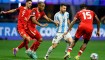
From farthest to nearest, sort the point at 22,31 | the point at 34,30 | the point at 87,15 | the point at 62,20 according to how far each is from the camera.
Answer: the point at 22,31 → the point at 62,20 → the point at 87,15 → the point at 34,30

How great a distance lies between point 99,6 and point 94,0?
0.80 meters

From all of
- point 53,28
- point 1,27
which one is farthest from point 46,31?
point 1,27

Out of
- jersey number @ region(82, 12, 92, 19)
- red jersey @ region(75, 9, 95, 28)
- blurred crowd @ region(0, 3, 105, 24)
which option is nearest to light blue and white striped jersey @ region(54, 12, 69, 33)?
red jersey @ region(75, 9, 95, 28)

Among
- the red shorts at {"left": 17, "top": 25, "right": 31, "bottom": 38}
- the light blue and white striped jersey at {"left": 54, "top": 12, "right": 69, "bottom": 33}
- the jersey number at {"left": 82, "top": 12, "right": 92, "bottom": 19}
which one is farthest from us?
the light blue and white striped jersey at {"left": 54, "top": 12, "right": 69, "bottom": 33}

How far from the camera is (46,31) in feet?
87.0

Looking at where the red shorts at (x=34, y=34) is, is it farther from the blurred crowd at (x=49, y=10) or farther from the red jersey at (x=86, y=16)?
the blurred crowd at (x=49, y=10)

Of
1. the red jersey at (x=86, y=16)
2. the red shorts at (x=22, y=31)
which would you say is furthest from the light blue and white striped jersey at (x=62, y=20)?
the red shorts at (x=22, y=31)

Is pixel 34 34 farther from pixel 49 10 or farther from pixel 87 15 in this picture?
pixel 49 10

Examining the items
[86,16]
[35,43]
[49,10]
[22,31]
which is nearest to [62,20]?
[86,16]

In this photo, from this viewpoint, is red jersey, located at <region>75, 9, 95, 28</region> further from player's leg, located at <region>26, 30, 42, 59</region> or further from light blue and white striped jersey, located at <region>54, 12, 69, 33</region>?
player's leg, located at <region>26, 30, 42, 59</region>

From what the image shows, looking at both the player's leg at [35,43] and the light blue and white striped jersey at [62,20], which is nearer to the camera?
the player's leg at [35,43]

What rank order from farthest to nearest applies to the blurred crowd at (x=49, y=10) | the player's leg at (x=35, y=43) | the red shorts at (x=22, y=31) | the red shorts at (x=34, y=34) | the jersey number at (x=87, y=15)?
the blurred crowd at (x=49, y=10), the red shorts at (x=22, y=31), the jersey number at (x=87, y=15), the red shorts at (x=34, y=34), the player's leg at (x=35, y=43)

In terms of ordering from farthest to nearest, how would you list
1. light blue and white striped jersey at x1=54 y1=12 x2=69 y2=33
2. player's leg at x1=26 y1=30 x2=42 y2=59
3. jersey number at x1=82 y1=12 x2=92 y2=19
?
light blue and white striped jersey at x1=54 y1=12 x2=69 y2=33 → jersey number at x1=82 y1=12 x2=92 y2=19 → player's leg at x1=26 y1=30 x2=42 y2=59

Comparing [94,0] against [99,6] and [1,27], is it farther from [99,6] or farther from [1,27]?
[1,27]
